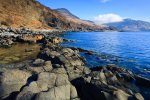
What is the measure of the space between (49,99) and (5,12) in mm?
147932

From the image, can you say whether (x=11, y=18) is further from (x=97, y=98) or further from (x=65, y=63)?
(x=97, y=98)

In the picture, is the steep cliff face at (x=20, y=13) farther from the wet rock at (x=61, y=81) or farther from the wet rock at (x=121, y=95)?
the wet rock at (x=121, y=95)

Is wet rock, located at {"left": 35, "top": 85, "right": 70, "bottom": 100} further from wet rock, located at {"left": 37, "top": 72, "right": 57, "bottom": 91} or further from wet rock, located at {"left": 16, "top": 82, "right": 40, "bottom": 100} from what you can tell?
wet rock, located at {"left": 37, "top": 72, "right": 57, "bottom": 91}

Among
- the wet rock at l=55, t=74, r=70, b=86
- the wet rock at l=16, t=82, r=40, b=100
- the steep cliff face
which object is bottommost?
the steep cliff face

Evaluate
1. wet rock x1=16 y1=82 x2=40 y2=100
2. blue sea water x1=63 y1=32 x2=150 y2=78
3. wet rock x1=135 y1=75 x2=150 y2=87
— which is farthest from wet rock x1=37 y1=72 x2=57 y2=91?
blue sea water x1=63 y1=32 x2=150 y2=78

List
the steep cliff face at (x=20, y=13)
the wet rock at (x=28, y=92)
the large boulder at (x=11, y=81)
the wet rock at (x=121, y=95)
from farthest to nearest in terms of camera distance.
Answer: the steep cliff face at (x=20, y=13), the large boulder at (x=11, y=81), the wet rock at (x=121, y=95), the wet rock at (x=28, y=92)

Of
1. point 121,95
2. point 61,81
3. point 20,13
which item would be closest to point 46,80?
point 61,81

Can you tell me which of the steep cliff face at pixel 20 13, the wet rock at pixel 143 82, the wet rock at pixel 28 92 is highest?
the wet rock at pixel 28 92

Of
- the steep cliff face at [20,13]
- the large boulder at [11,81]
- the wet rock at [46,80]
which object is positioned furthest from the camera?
the steep cliff face at [20,13]

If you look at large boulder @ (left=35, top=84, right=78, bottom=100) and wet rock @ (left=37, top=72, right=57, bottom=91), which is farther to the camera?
wet rock @ (left=37, top=72, right=57, bottom=91)

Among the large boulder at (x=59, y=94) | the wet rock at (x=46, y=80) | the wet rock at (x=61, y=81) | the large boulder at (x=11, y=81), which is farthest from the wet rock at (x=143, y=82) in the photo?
the large boulder at (x=11, y=81)

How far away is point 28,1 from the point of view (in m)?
186

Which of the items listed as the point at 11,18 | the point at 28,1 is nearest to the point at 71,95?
the point at 11,18

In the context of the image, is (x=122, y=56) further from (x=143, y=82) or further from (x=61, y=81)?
(x=61, y=81)
